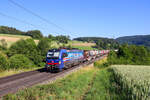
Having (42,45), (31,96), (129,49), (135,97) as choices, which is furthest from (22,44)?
(135,97)

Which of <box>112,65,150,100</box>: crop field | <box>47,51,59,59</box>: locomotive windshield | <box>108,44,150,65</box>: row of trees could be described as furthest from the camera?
<box>108,44,150,65</box>: row of trees

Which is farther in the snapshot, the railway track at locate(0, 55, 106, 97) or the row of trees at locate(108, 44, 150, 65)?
the row of trees at locate(108, 44, 150, 65)

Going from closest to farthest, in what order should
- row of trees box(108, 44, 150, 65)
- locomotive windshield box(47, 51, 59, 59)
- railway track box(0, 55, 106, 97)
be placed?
railway track box(0, 55, 106, 97), locomotive windshield box(47, 51, 59, 59), row of trees box(108, 44, 150, 65)

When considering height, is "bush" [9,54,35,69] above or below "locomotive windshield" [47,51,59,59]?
below

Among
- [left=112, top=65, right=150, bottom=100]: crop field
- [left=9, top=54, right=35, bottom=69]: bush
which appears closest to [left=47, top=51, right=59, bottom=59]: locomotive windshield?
[left=112, top=65, right=150, bottom=100]: crop field

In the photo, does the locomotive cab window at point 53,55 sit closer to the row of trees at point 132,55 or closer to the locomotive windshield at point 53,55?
the locomotive windshield at point 53,55

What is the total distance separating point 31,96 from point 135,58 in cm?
5054

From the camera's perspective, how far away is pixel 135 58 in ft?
174

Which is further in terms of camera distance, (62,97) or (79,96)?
(79,96)

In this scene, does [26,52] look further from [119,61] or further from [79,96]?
[79,96]

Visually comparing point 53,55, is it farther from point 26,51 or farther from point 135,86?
point 26,51

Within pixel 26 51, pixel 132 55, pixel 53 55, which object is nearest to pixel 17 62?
pixel 26 51

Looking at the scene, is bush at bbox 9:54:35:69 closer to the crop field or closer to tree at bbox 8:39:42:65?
tree at bbox 8:39:42:65

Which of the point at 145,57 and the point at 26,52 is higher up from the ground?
the point at 26,52
